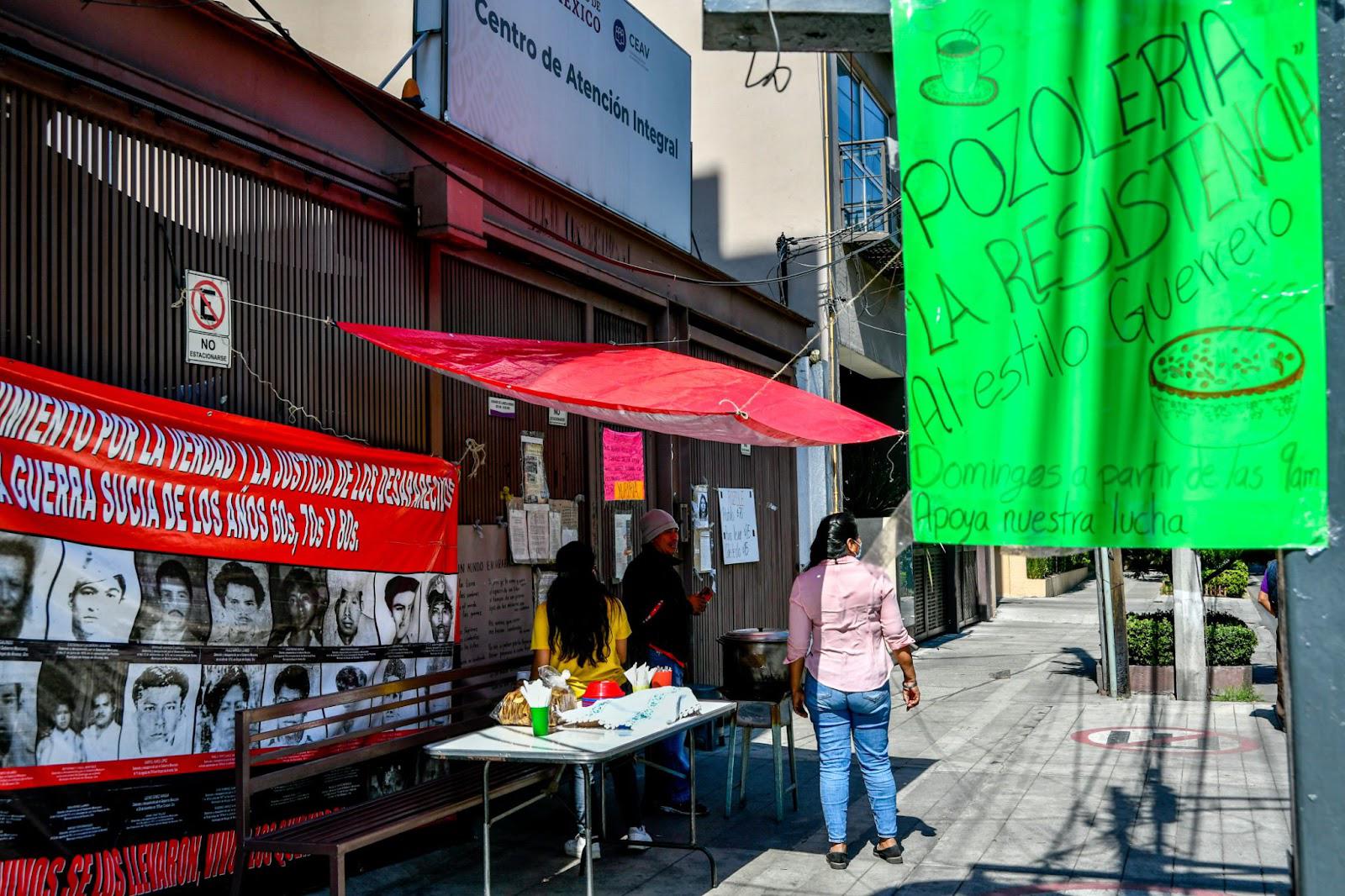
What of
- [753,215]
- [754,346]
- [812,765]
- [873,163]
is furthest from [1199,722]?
[873,163]

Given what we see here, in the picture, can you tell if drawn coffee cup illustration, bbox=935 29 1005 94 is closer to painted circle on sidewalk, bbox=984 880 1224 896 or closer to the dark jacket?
painted circle on sidewalk, bbox=984 880 1224 896

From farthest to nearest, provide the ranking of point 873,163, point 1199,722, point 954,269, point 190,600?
point 873,163 → point 1199,722 → point 190,600 → point 954,269

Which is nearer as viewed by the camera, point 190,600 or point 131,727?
point 131,727

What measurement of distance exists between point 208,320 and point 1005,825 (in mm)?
5403

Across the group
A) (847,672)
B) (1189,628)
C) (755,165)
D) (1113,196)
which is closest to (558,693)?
(847,672)

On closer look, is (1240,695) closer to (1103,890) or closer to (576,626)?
(1103,890)

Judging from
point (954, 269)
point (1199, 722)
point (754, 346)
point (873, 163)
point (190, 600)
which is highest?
point (873, 163)

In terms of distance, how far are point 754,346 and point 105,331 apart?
29.2 ft

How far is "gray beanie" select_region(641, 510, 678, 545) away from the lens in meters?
7.74

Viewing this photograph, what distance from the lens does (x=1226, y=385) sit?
2885 mm

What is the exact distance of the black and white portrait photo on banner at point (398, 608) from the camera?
21.4 feet

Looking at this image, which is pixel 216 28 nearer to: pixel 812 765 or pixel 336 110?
pixel 336 110

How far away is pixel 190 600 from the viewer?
17.5ft

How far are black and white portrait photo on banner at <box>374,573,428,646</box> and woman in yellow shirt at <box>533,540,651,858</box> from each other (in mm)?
711
